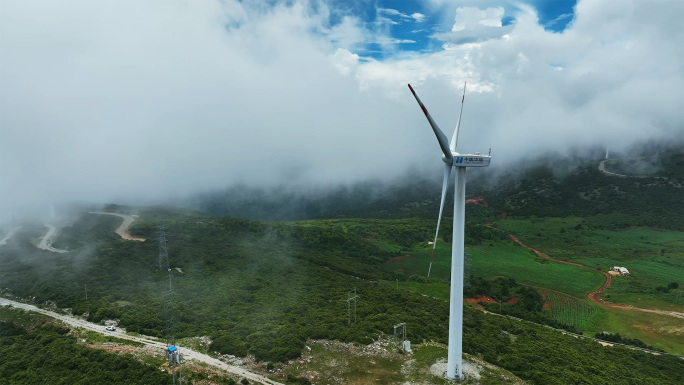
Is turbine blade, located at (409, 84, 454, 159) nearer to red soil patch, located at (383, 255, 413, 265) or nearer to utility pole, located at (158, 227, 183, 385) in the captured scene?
utility pole, located at (158, 227, 183, 385)

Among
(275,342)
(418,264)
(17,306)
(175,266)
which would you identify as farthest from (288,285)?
(418,264)

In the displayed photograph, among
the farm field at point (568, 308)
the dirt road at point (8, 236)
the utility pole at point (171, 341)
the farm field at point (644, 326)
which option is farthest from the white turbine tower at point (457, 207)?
the dirt road at point (8, 236)

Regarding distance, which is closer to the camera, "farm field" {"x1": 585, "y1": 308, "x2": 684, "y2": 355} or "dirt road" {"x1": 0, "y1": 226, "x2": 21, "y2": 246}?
"farm field" {"x1": 585, "y1": 308, "x2": 684, "y2": 355}

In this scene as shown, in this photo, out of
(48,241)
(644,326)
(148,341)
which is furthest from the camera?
(48,241)

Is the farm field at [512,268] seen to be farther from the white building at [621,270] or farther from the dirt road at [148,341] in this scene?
the dirt road at [148,341]

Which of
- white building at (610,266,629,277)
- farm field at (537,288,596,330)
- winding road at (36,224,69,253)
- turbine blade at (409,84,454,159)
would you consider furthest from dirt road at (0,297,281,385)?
white building at (610,266,629,277)

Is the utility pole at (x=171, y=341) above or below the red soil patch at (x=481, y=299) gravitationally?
above

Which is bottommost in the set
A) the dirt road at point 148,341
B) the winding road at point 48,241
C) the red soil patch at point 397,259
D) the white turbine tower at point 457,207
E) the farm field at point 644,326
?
the farm field at point 644,326

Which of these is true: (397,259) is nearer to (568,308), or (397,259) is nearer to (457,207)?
(568,308)

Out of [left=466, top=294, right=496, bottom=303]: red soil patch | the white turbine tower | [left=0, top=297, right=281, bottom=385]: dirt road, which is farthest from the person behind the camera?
[left=466, top=294, right=496, bottom=303]: red soil patch

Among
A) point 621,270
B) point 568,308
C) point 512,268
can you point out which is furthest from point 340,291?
point 621,270
